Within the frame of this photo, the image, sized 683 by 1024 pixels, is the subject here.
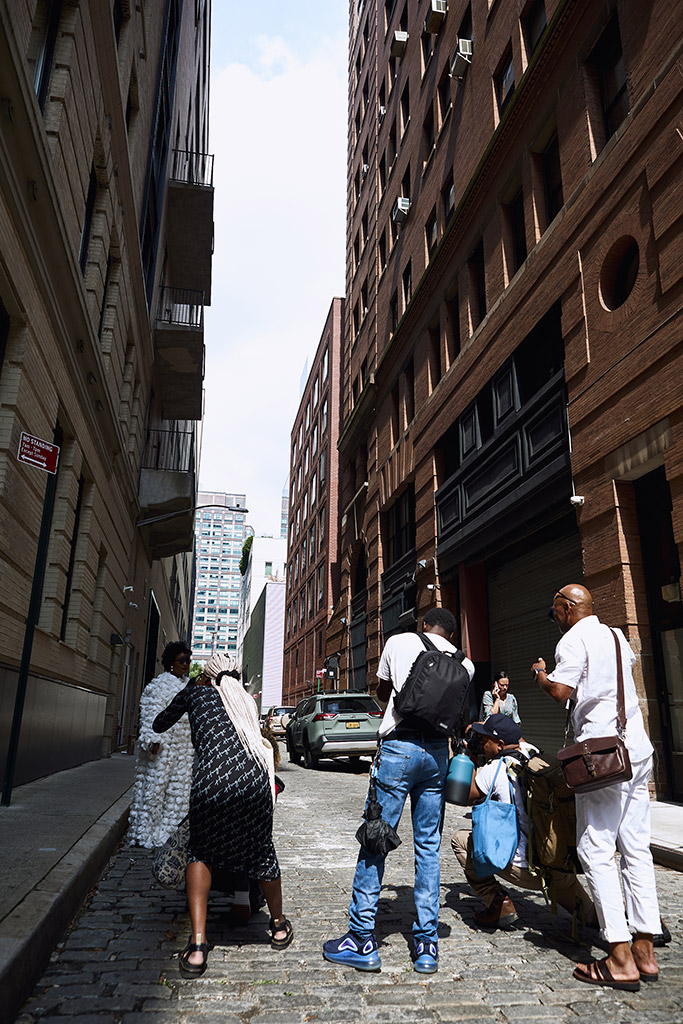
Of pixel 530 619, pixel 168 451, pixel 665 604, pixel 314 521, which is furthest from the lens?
pixel 314 521

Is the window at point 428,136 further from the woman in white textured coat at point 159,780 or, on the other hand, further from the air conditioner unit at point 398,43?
the woman in white textured coat at point 159,780

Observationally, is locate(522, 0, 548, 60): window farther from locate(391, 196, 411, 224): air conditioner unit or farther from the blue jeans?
the blue jeans

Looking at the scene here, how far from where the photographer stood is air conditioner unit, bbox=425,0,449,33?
22.1 metres

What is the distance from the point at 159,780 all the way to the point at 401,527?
20.3 m

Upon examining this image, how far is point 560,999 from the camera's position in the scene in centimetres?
347

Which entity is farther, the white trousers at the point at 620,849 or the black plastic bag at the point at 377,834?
the black plastic bag at the point at 377,834

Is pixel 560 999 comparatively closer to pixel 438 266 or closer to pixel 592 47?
pixel 592 47

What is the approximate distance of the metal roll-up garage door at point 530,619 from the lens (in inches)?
532

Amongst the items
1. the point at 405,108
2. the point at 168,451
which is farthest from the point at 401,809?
the point at 405,108

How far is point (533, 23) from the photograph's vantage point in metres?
16.2

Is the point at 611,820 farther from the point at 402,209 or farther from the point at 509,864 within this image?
the point at 402,209

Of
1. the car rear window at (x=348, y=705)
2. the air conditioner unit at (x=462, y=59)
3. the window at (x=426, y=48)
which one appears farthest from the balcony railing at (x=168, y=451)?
the window at (x=426, y=48)

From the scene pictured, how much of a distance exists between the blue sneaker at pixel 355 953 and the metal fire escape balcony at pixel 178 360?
60.9 feet

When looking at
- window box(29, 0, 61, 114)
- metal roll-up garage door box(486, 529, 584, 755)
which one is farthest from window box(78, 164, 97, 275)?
metal roll-up garage door box(486, 529, 584, 755)
